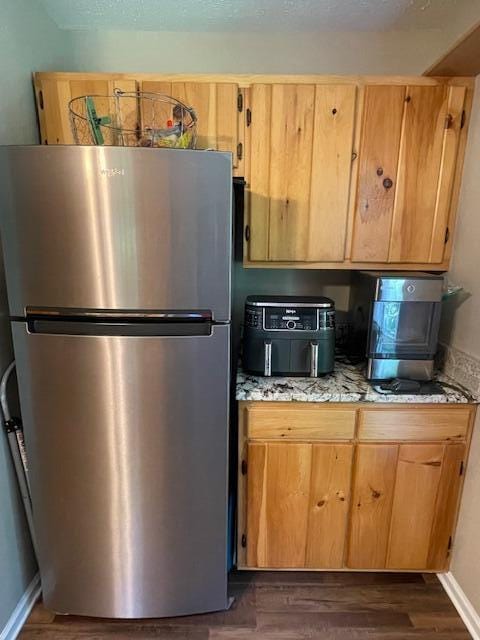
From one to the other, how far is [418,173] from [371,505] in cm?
142

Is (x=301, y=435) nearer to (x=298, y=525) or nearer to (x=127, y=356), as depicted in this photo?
(x=298, y=525)

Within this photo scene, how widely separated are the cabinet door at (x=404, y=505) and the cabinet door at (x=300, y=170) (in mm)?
889

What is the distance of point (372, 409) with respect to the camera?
57.1 inches

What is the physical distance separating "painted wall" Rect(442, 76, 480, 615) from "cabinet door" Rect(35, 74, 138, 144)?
1.41m

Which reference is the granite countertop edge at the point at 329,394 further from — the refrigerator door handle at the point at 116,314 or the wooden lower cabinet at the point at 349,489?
the refrigerator door handle at the point at 116,314

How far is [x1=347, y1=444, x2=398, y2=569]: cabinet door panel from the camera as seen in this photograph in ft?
4.85

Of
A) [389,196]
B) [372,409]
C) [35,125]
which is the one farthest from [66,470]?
[389,196]

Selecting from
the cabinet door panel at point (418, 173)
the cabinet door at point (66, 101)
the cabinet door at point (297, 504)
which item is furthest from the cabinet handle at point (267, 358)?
the cabinet door at point (66, 101)

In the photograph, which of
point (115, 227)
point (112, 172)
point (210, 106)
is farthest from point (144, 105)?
point (115, 227)

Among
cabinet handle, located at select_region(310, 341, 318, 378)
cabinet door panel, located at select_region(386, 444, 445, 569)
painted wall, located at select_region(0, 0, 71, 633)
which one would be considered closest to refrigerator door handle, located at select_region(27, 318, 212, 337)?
painted wall, located at select_region(0, 0, 71, 633)

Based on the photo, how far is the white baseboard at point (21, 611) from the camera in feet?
4.44

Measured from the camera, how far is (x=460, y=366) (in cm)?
153

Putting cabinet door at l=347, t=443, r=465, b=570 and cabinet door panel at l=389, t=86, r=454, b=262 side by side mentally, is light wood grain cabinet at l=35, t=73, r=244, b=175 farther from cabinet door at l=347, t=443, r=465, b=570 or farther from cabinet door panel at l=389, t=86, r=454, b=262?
cabinet door at l=347, t=443, r=465, b=570

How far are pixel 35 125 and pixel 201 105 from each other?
0.71 m
